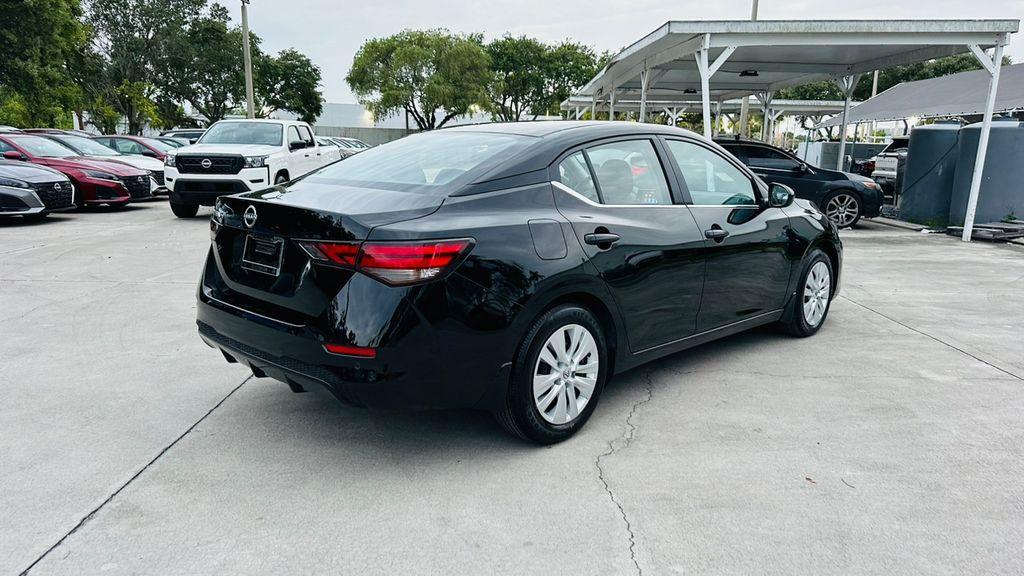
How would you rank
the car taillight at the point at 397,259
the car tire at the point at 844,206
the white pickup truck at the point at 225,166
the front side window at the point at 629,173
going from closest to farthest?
the car taillight at the point at 397,259
the front side window at the point at 629,173
the white pickup truck at the point at 225,166
the car tire at the point at 844,206

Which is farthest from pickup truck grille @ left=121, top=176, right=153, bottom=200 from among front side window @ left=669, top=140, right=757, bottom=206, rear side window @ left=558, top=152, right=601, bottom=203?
rear side window @ left=558, top=152, right=601, bottom=203

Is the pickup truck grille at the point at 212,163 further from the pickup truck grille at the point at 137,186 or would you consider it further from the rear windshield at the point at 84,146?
the rear windshield at the point at 84,146

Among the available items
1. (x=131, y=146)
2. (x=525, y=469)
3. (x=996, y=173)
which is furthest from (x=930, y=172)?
(x=131, y=146)

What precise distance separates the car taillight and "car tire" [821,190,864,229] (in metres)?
11.8

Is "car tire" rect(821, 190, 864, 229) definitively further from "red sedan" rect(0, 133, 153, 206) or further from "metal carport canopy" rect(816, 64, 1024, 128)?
"red sedan" rect(0, 133, 153, 206)

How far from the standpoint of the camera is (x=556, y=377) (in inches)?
137

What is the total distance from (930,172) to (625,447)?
12.8 metres

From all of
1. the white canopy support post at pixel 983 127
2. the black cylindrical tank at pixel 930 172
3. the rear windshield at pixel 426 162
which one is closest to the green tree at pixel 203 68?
the black cylindrical tank at pixel 930 172

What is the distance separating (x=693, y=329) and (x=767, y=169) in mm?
9662

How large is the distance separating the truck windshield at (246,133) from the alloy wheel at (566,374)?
11169 mm

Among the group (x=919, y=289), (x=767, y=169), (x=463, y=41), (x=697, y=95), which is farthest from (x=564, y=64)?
(x=919, y=289)

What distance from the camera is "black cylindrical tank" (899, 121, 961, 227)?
1322cm

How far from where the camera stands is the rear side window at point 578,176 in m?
3.68

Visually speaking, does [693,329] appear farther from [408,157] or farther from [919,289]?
[919,289]
